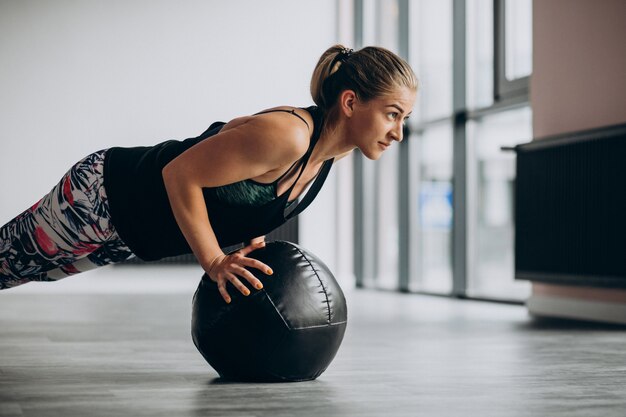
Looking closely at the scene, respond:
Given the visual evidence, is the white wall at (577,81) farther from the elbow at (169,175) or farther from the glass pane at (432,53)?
the elbow at (169,175)

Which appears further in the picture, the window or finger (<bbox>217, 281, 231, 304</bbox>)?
the window

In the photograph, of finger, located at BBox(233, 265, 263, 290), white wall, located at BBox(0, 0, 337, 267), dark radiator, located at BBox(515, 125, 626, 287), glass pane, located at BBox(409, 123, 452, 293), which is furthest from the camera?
white wall, located at BBox(0, 0, 337, 267)

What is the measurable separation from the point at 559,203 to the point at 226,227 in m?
2.54

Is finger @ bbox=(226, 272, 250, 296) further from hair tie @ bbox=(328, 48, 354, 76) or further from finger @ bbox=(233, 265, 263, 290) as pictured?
hair tie @ bbox=(328, 48, 354, 76)

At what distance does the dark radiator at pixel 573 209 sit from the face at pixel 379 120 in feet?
6.95

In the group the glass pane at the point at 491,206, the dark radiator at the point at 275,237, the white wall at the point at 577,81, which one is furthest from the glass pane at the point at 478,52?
the dark radiator at the point at 275,237

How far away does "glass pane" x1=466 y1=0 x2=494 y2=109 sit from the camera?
5645 mm

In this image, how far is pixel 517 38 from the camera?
513 centimetres

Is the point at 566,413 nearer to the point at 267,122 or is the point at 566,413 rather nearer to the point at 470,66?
the point at 267,122

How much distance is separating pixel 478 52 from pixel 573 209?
2.05m

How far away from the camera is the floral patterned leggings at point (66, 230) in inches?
79.7

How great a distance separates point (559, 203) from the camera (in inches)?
160

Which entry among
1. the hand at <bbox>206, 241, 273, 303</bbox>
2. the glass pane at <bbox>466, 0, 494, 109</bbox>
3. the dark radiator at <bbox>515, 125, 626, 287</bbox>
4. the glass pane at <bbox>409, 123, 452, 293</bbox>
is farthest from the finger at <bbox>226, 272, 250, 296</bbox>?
the glass pane at <bbox>409, 123, 452, 293</bbox>

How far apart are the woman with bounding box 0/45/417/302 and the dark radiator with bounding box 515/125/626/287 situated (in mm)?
2131
